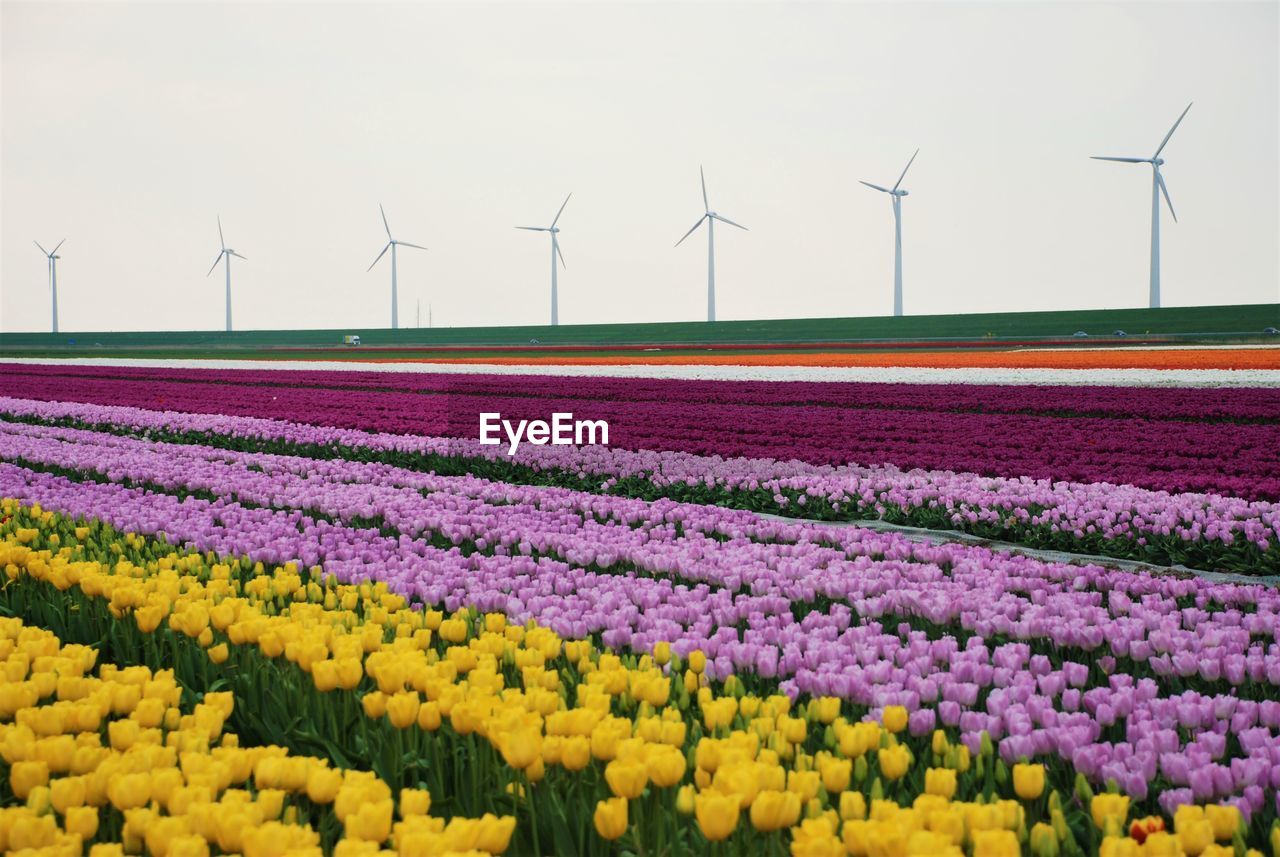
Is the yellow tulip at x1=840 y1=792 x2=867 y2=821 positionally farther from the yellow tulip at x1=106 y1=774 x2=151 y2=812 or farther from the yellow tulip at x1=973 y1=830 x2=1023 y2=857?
the yellow tulip at x1=106 y1=774 x2=151 y2=812

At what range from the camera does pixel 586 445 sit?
630 inches

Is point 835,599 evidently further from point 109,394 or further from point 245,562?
point 109,394

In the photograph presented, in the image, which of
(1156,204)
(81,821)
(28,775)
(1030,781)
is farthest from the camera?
(1156,204)

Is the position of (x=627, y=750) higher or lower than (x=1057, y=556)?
higher

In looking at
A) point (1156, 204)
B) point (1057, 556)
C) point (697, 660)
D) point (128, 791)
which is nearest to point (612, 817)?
point (128, 791)

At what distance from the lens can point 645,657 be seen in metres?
5.03

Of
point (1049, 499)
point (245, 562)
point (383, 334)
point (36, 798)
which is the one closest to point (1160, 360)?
point (1049, 499)

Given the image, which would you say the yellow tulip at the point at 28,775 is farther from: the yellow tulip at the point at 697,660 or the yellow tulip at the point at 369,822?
the yellow tulip at the point at 697,660

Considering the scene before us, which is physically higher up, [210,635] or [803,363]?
[803,363]

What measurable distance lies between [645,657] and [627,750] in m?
1.66

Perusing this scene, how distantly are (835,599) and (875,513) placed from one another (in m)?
4.47

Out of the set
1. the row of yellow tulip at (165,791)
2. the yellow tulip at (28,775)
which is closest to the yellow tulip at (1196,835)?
the row of yellow tulip at (165,791)

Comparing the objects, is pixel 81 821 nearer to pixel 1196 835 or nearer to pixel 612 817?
pixel 612 817

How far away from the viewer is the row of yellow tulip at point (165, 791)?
2.85 meters
